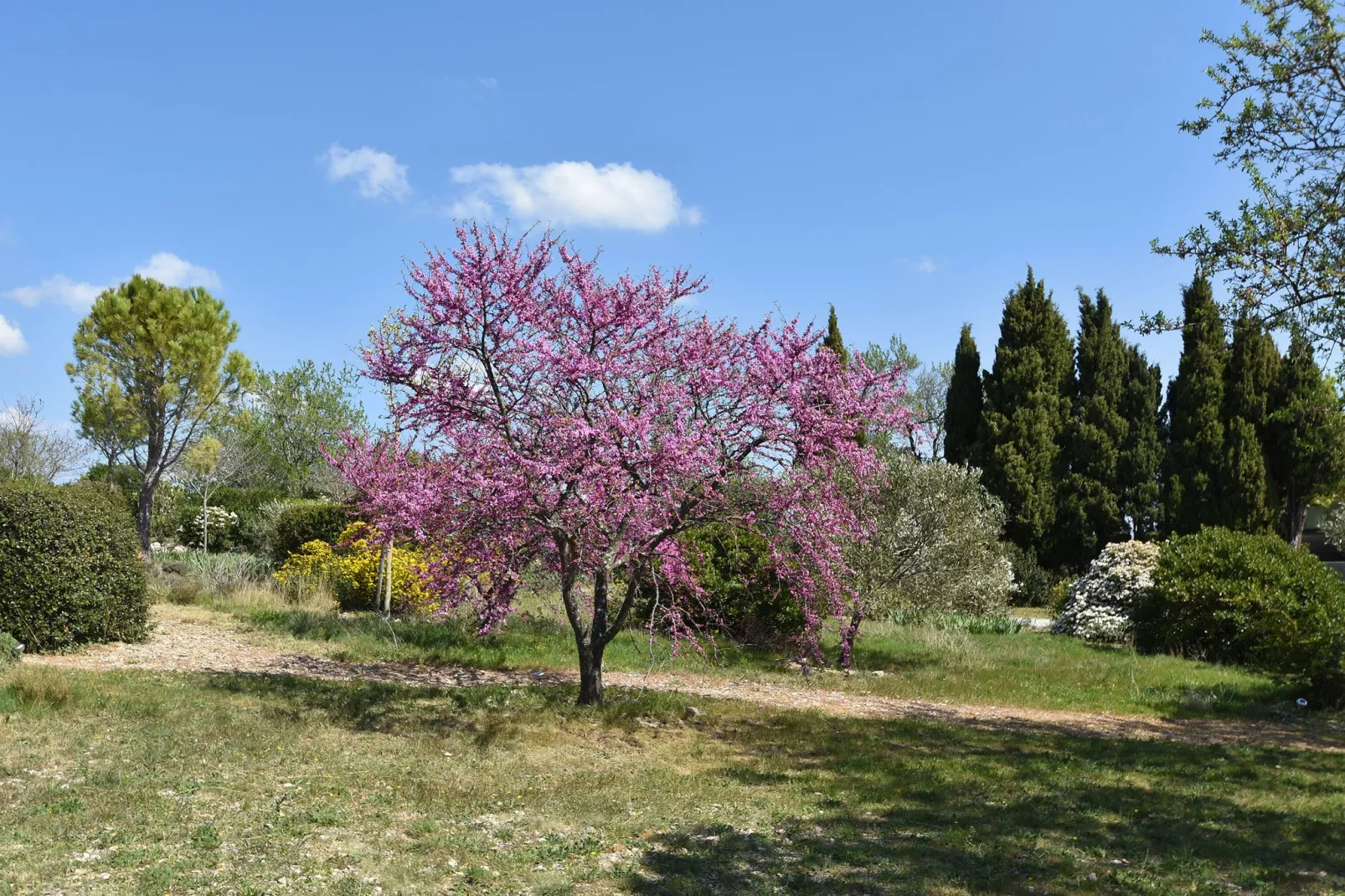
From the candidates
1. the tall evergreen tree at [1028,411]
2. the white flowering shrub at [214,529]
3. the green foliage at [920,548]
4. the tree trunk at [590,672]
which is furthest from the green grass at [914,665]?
the white flowering shrub at [214,529]

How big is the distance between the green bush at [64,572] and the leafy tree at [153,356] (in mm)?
8149

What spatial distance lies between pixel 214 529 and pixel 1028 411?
831 inches

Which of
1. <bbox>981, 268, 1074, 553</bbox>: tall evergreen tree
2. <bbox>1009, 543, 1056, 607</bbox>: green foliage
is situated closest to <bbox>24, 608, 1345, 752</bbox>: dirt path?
<bbox>1009, 543, 1056, 607</bbox>: green foliage

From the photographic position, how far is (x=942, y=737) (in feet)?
30.3

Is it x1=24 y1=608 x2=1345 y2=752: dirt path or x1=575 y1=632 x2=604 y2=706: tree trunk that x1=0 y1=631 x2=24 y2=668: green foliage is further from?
x1=575 y1=632 x2=604 y2=706: tree trunk

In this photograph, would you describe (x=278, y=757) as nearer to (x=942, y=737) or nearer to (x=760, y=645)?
(x=942, y=737)

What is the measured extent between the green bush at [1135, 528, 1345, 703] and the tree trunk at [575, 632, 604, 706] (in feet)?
26.8

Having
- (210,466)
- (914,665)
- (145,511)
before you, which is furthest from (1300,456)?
(210,466)

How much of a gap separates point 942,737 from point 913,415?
3.01m

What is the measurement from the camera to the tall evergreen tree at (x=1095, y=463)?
24922 millimetres

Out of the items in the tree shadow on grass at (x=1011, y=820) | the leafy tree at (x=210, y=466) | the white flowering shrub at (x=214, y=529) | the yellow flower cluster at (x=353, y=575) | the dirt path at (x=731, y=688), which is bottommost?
the tree shadow on grass at (x=1011, y=820)

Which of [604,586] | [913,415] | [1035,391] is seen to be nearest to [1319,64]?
[913,415]

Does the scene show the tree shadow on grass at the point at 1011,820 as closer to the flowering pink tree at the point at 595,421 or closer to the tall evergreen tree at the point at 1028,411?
the flowering pink tree at the point at 595,421

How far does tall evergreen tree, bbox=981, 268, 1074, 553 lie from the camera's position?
25.1 meters
